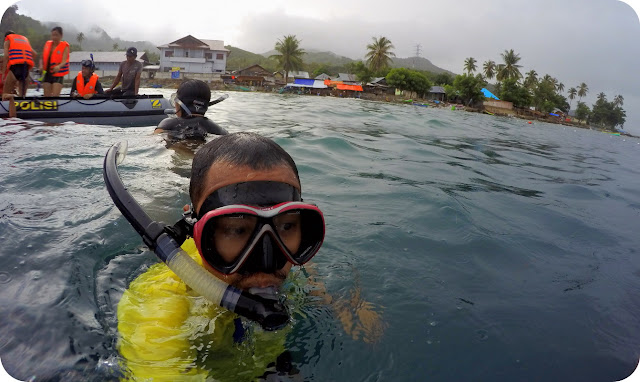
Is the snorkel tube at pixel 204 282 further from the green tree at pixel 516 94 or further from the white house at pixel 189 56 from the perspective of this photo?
the green tree at pixel 516 94

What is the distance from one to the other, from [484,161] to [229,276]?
→ 743cm

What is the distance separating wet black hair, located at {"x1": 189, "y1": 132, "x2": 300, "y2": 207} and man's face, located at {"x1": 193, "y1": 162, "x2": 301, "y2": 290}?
2 cm

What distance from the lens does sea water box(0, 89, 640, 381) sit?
1.74 metres

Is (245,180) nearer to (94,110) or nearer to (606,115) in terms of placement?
(94,110)

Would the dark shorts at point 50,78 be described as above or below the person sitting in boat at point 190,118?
above

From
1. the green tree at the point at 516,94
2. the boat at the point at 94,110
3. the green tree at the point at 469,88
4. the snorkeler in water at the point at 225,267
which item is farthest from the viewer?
the green tree at the point at 469,88

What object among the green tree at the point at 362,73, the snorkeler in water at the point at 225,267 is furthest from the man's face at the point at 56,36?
the green tree at the point at 362,73

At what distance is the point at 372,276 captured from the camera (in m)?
2.60

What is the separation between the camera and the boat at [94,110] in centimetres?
841

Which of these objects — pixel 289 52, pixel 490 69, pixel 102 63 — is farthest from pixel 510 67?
pixel 102 63

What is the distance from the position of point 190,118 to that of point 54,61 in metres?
8.01

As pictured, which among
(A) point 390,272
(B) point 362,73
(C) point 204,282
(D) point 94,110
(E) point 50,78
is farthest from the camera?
(B) point 362,73

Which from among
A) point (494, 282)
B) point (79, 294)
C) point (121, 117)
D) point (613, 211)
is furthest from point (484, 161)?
point (121, 117)

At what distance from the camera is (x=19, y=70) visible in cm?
927
